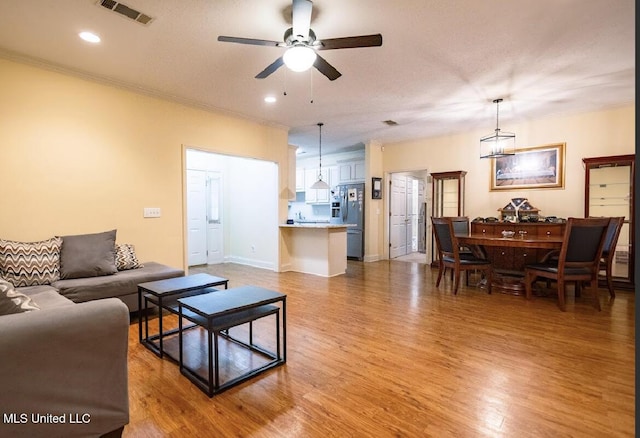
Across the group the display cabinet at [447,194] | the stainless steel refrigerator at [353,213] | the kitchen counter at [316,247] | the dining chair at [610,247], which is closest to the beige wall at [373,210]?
the stainless steel refrigerator at [353,213]

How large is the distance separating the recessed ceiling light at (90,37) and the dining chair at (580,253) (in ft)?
16.5

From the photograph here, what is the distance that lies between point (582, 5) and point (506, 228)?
352 cm

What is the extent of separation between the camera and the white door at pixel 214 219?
6754mm

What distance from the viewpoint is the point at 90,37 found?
9.07 feet

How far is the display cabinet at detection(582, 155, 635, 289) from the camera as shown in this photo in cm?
447

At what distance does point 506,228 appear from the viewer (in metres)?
5.14

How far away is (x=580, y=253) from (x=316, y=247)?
3626 mm

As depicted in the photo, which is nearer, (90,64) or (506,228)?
(90,64)

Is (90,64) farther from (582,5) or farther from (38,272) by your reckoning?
(582,5)

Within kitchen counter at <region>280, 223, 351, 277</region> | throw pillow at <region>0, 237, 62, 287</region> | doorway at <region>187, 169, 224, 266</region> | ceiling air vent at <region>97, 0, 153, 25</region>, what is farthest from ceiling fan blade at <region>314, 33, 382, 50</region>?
doorway at <region>187, 169, 224, 266</region>

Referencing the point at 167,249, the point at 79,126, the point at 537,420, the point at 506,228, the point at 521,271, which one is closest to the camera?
the point at 537,420

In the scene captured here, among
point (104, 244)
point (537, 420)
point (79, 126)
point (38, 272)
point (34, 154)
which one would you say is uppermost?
point (79, 126)

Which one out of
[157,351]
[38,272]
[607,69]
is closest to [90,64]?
[38,272]

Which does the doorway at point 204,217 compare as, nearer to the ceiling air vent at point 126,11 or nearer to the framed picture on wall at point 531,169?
the ceiling air vent at point 126,11
